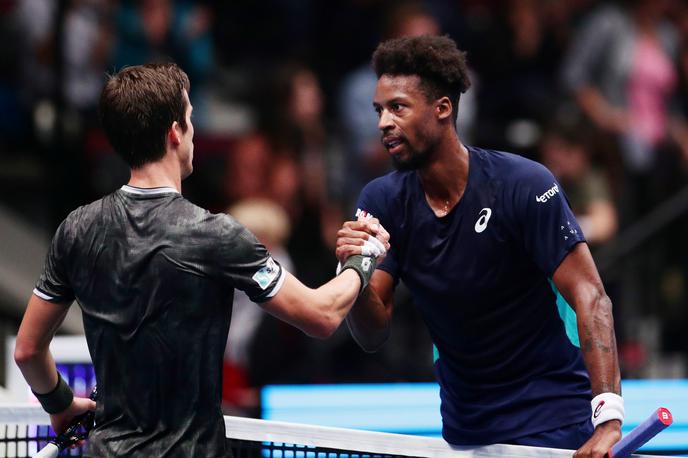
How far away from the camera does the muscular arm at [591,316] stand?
4.30 m

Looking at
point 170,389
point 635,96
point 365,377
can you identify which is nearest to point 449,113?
point 170,389

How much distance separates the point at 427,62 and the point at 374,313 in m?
0.96

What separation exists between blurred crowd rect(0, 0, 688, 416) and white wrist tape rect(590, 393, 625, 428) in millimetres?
4263

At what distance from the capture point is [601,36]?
11.2m

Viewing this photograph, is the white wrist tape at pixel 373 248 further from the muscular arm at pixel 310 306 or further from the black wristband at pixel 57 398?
the black wristband at pixel 57 398

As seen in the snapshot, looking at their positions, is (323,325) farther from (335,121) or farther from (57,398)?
(335,121)

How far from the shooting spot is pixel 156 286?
3.85 m

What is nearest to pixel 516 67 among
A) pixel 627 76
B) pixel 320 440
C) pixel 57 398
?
pixel 627 76

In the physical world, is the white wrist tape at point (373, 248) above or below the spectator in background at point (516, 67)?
below

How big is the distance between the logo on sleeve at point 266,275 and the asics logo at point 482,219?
1065 mm

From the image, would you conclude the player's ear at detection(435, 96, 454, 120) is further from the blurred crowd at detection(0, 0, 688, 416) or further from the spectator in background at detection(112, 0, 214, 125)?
the spectator in background at detection(112, 0, 214, 125)

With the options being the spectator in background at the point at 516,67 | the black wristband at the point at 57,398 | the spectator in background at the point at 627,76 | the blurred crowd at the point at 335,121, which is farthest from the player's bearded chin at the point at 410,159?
the spectator in background at the point at 627,76

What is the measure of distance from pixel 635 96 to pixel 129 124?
313 inches

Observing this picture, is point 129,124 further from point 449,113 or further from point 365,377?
point 365,377
